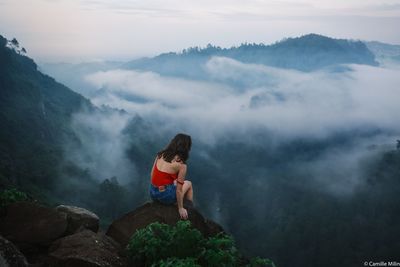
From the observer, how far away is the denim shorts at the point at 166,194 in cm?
831

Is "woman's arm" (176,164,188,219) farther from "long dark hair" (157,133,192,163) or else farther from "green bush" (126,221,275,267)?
"green bush" (126,221,275,267)

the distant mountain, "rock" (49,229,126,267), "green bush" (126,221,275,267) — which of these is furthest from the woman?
the distant mountain

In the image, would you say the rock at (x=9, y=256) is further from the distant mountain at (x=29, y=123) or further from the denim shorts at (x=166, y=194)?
the distant mountain at (x=29, y=123)

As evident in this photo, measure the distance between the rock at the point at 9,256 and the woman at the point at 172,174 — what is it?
9.94 ft

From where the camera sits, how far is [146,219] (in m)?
8.37

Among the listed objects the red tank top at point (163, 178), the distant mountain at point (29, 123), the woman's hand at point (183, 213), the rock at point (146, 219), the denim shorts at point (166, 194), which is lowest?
the distant mountain at point (29, 123)

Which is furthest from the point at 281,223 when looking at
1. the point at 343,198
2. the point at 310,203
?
the point at 343,198

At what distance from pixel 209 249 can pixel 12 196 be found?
15.2 ft

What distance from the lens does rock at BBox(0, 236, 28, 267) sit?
18.6ft

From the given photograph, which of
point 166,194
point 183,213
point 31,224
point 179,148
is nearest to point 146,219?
point 166,194

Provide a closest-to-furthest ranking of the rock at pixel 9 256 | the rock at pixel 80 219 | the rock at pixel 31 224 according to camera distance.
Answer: the rock at pixel 9 256
the rock at pixel 31 224
the rock at pixel 80 219

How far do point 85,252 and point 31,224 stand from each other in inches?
75.2

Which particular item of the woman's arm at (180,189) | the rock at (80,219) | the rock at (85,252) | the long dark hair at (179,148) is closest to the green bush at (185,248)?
the rock at (85,252)

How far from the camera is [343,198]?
13400cm
